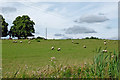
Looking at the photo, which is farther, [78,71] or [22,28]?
[22,28]

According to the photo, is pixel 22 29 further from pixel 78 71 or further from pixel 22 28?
pixel 78 71

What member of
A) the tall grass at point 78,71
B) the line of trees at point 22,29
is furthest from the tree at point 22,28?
the tall grass at point 78,71

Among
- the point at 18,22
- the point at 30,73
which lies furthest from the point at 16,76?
the point at 18,22

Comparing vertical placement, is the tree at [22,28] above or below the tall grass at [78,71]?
above

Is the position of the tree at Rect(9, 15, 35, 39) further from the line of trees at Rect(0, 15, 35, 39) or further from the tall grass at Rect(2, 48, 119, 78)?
the tall grass at Rect(2, 48, 119, 78)

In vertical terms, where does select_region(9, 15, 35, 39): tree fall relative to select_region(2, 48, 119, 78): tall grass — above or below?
above

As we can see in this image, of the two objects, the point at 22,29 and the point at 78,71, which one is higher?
the point at 22,29

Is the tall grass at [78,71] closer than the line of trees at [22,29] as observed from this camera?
Yes

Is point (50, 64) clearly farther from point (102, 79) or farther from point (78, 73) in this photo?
point (102, 79)

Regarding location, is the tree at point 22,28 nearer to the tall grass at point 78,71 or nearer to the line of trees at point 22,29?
the line of trees at point 22,29

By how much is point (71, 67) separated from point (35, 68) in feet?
2.78

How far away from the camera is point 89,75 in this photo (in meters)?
3.21

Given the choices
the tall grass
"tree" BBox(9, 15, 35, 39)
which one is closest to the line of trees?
"tree" BBox(9, 15, 35, 39)

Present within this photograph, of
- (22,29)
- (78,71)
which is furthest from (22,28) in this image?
(78,71)
